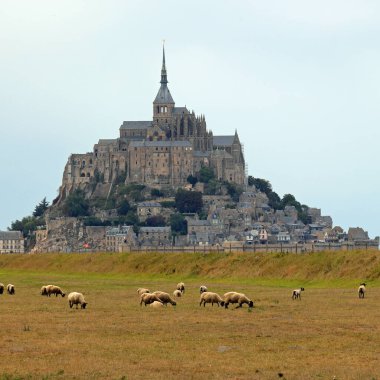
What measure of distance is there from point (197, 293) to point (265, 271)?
1503 centimetres

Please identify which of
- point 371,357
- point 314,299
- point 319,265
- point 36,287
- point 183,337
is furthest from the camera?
point 319,265

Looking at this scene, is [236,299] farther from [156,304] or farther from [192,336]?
[192,336]

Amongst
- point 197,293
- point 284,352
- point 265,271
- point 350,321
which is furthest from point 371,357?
point 265,271

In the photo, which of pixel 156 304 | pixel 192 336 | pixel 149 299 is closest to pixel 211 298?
pixel 149 299

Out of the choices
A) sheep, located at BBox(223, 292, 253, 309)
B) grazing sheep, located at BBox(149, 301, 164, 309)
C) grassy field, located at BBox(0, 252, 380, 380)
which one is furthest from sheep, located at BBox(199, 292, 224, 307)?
grazing sheep, located at BBox(149, 301, 164, 309)

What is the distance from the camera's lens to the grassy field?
24422mm

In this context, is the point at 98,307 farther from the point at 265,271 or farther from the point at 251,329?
the point at 265,271

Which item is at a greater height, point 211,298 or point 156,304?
point 211,298

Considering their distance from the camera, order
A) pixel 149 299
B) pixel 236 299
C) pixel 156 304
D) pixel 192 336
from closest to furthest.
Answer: pixel 192 336 < pixel 156 304 < pixel 236 299 < pixel 149 299

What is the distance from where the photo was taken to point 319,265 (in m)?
60.5

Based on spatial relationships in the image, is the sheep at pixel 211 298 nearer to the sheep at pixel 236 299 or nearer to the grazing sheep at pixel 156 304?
the sheep at pixel 236 299

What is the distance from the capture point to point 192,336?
3009cm

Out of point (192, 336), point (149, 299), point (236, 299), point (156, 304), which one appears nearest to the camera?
point (192, 336)

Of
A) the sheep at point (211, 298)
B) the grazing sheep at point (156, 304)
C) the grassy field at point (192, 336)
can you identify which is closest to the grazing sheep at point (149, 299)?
the grassy field at point (192, 336)
